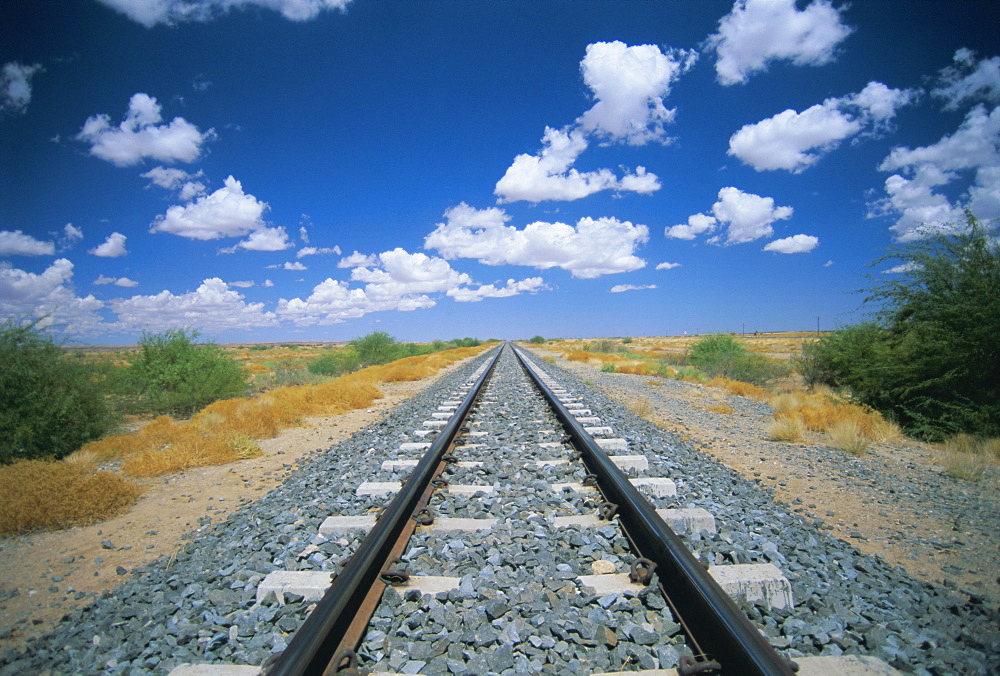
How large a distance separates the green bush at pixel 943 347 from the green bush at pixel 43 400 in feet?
46.7

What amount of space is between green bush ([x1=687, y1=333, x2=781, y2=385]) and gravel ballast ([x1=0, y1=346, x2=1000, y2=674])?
17274 millimetres

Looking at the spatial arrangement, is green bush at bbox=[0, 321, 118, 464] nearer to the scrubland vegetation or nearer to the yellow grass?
the scrubland vegetation

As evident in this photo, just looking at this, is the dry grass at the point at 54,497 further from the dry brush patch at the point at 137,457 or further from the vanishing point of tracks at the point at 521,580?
the vanishing point of tracks at the point at 521,580

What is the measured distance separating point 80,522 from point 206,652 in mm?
3627

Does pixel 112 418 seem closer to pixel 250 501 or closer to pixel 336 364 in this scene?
pixel 250 501

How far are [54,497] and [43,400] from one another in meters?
3.96

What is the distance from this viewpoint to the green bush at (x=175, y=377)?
12180mm

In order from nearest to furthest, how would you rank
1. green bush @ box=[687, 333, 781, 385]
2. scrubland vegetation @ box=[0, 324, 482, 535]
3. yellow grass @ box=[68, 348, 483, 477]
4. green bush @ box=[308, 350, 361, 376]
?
scrubland vegetation @ box=[0, 324, 482, 535], yellow grass @ box=[68, 348, 483, 477], green bush @ box=[687, 333, 781, 385], green bush @ box=[308, 350, 361, 376]

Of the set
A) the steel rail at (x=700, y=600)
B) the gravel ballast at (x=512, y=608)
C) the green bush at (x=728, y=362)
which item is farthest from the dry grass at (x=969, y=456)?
the green bush at (x=728, y=362)

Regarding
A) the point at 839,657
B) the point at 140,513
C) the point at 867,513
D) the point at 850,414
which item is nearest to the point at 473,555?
the point at 839,657

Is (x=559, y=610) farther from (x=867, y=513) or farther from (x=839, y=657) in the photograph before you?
(x=867, y=513)

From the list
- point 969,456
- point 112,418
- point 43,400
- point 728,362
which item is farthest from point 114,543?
point 728,362

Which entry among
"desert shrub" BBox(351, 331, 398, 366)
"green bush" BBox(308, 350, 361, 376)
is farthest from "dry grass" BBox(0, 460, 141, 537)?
"desert shrub" BBox(351, 331, 398, 366)

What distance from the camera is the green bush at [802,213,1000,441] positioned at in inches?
283
